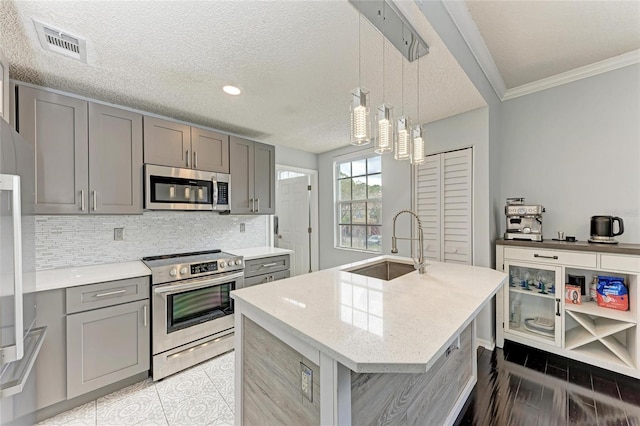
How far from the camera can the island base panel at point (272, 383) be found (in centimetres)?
102

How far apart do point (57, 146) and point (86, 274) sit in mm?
991

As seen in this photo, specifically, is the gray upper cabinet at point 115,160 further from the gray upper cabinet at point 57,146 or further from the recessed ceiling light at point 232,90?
the recessed ceiling light at point 232,90

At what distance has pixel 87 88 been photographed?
2109mm

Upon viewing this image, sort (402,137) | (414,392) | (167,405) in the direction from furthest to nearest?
(167,405) → (402,137) → (414,392)

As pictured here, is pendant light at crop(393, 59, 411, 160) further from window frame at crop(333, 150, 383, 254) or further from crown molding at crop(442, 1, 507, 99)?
window frame at crop(333, 150, 383, 254)

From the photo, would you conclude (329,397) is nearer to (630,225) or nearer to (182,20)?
(182,20)

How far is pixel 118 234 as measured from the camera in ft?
7.85

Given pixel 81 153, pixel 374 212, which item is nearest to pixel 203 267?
pixel 81 153

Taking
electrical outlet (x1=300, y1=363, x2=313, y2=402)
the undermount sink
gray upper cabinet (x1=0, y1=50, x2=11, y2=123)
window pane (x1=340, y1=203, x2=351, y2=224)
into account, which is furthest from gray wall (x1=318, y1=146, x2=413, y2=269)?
gray upper cabinet (x1=0, y1=50, x2=11, y2=123)

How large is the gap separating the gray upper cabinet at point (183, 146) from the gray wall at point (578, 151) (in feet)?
10.4

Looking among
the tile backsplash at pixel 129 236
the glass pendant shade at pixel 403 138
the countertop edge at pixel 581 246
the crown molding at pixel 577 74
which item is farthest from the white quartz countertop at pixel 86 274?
the crown molding at pixel 577 74

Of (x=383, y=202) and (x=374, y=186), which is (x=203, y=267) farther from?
(x=374, y=186)

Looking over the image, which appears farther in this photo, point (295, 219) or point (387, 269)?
point (295, 219)

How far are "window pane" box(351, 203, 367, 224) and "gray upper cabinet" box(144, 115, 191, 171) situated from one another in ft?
7.97
